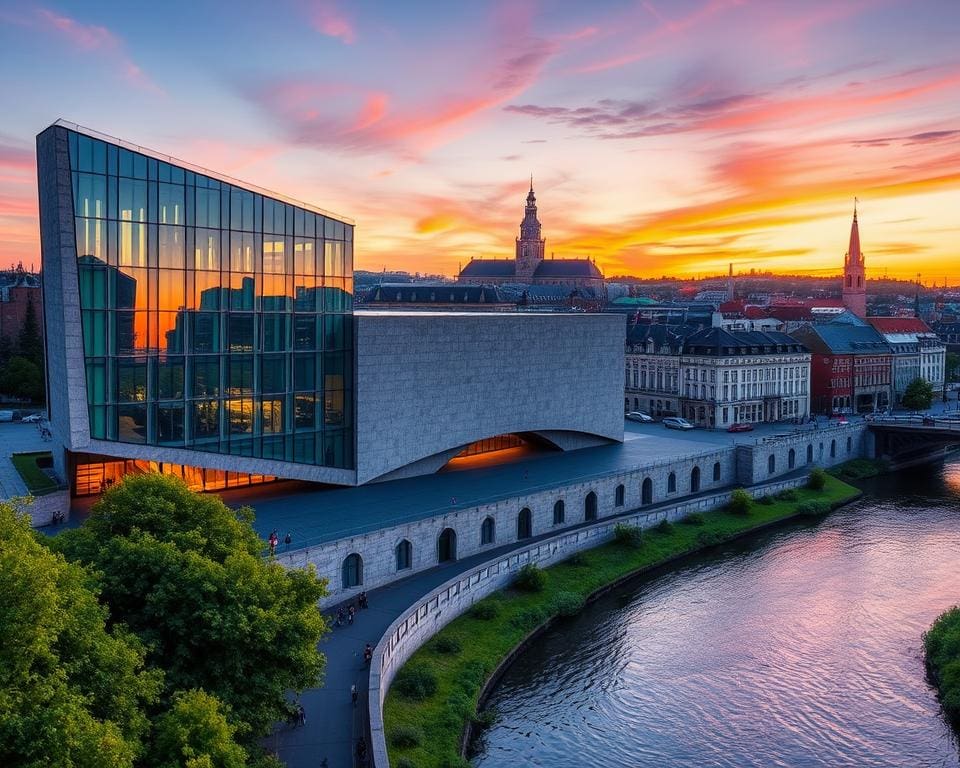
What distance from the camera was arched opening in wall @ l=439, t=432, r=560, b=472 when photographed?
74188mm

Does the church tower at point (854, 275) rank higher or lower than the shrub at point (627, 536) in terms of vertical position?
higher

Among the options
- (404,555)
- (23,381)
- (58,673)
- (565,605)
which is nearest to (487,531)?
(404,555)

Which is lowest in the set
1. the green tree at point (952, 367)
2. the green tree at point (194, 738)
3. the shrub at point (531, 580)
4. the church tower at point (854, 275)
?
the shrub at point (531, 580)

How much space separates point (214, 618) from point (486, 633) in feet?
69.5

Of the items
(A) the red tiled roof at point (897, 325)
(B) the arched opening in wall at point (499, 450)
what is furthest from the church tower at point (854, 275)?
(B) the arched opening in wall at point (499, 450)

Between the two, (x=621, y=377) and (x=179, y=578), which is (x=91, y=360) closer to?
(x=179, y=578)

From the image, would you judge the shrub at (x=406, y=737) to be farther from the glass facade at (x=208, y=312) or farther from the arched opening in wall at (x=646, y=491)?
the arched opening in wall at (x=646, y=491)

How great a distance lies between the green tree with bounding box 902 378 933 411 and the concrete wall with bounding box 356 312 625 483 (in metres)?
57.6

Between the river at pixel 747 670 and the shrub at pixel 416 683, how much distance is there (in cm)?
339

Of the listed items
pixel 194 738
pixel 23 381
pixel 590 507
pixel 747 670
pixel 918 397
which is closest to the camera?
pixel 194 738

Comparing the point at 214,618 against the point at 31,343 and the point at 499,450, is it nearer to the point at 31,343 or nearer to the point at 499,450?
the point at 499,450

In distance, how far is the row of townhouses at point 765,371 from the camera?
107312 mm

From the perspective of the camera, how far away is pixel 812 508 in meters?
80.8

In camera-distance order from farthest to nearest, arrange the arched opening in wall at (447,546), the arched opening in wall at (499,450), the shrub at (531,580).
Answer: the arched opening in wall at (499,450), the arched opening in wall at (447,546), the shrub at (531,580)
